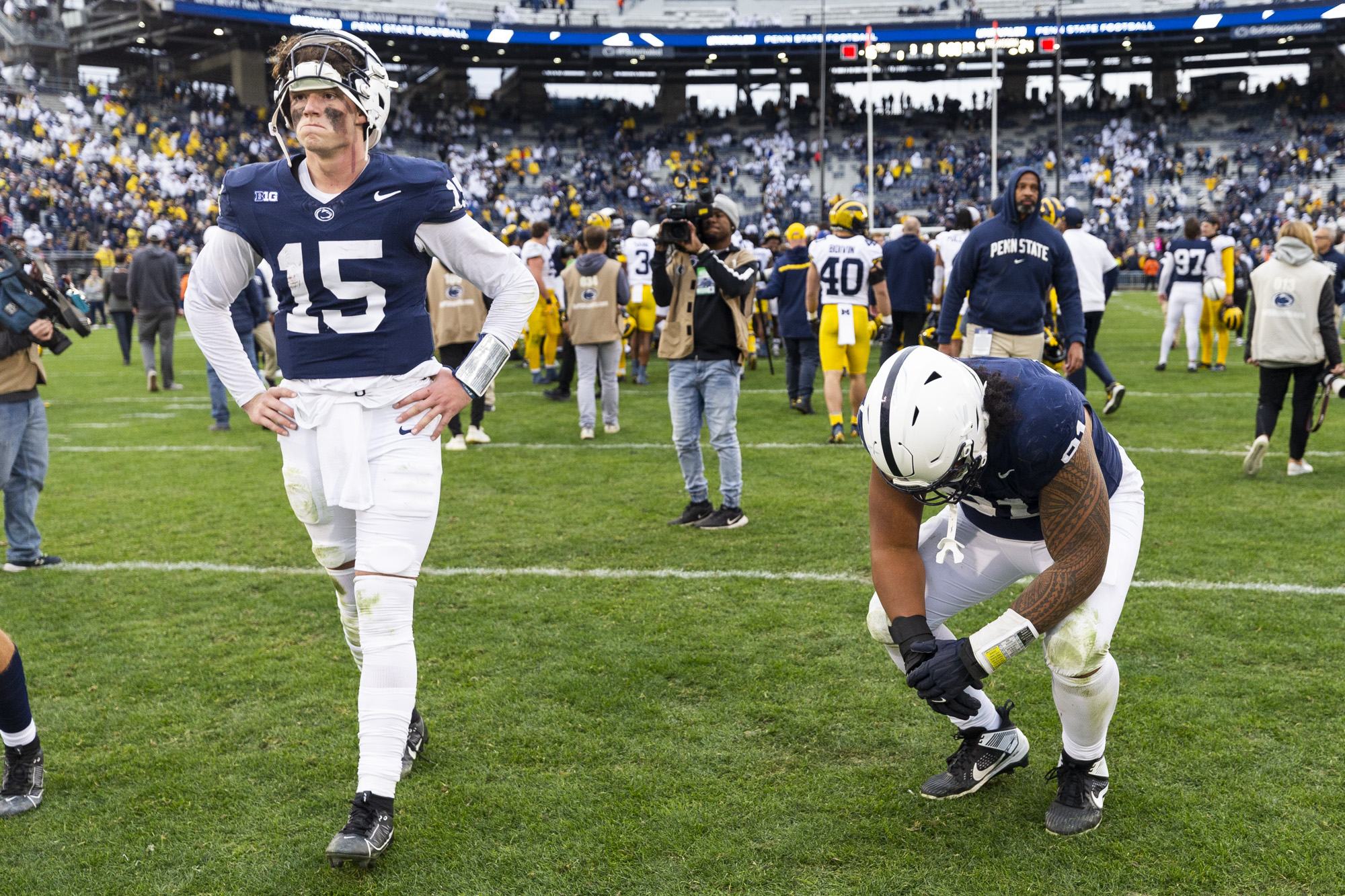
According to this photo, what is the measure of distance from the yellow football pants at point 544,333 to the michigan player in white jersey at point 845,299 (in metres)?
3.60

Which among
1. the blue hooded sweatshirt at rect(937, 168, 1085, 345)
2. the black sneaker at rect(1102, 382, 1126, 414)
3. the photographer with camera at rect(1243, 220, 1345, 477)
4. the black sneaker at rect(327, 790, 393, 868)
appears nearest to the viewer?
the black sneaker at rect(327, 790, 393, 868)

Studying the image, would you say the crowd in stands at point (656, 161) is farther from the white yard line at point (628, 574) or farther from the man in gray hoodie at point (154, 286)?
the white yard line at point (628, 574)

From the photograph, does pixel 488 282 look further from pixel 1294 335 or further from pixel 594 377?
pixel 594 377

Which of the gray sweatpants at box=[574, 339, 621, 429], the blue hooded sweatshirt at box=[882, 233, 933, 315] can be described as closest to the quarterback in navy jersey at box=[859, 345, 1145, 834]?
the gray sweatpants at box=[574, 339, 621, 429]

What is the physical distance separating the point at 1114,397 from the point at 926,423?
872 cm

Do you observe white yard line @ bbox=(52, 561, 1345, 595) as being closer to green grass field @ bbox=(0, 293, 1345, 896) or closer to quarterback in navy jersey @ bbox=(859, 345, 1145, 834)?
green grass field @ bbox=(0, 293, 1345, 896)

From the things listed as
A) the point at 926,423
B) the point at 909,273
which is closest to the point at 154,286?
the point at 909,273

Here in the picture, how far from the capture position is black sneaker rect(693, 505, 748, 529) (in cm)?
699

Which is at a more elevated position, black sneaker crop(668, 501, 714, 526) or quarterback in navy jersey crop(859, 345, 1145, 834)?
quarterback in navy jersey crop(859, 345, 1145, 834)

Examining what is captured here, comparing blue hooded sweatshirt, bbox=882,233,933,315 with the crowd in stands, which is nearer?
blue hooded sweatshirt, bbox=882,233,933,315

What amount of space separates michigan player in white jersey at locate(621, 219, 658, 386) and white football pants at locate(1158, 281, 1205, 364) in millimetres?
6746

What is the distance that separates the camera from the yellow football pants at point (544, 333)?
1297 cm

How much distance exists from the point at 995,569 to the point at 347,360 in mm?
2101

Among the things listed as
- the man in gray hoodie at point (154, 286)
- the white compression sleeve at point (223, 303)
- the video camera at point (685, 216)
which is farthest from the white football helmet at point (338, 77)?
the man in gray hoodie at point (154, 286)
